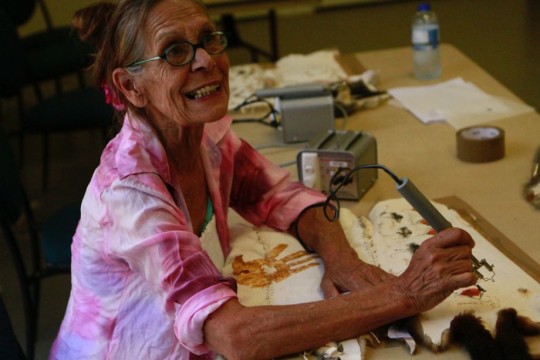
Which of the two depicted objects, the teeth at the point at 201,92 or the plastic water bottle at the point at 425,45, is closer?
the teeth at the point at 201,92

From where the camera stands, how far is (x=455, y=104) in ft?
7.59

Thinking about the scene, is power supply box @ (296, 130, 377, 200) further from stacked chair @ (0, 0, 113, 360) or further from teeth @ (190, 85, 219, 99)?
stacked chair @ (0, 0, 113, 360)

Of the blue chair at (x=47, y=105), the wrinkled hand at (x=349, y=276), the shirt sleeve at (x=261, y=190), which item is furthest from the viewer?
the blue chair at (x=47, y=105)

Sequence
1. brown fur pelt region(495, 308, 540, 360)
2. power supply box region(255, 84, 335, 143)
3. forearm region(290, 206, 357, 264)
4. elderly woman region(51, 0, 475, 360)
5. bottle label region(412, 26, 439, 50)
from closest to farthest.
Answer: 1. brown fur pelt region(495, 308, 540, 360)
2. elderly woman region(51, 0, 475, 360)
3. forearm region(290, 206, 357, 264)
4. power supply box region(255, 84, 335, 143)
5. bottle label region(412, 26, 439, 50)

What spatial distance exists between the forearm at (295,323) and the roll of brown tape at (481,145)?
75 centimetres

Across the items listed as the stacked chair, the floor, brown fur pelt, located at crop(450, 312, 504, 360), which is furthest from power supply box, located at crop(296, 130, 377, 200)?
the floor

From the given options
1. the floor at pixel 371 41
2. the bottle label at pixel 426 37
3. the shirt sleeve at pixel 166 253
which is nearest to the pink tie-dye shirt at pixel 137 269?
the shirt sleeve at pixel 166 253

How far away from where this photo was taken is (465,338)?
3.88 feet

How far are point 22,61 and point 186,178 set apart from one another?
2412mm

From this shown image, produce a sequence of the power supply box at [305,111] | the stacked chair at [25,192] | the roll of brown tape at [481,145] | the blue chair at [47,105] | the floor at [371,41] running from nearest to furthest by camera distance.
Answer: the roll of brown tape at [481,145], the power supply box at [305,111], the stacked chair at [25,192], the blue chair at [47,105], the floor at [371,41]

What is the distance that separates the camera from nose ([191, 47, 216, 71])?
140 cm

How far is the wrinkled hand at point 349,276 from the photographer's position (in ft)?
4.50

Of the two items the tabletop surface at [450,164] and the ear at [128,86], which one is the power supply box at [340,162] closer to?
the tabletop surface at [450,164]

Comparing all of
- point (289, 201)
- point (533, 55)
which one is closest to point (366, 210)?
point (289, 201)
